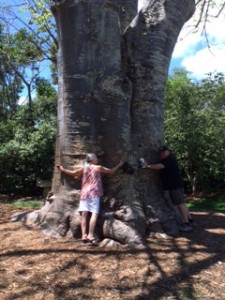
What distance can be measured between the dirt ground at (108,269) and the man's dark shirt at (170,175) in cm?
102

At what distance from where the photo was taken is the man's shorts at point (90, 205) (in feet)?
21.7

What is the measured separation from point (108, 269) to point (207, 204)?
824cm

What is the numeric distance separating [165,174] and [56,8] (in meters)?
3.44

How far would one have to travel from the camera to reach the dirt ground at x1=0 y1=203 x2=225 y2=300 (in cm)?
475

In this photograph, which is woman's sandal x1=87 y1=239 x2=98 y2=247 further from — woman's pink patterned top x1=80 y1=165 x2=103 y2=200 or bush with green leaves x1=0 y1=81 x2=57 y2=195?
bush with green leaves x1=0 y1=81 x2=57 y2=195

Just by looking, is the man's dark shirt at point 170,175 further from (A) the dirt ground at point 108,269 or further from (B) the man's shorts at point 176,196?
(A) the dirt ground at point 108,269

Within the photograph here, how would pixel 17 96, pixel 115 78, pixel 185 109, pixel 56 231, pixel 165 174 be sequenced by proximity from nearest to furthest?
pixel 56 231 < pixel 115 78 < pixel 165 174 < pixel 185 109 < pixel 17 96

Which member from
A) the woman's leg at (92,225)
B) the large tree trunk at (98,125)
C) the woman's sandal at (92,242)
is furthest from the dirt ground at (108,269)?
the large tree trunk at (98,125)

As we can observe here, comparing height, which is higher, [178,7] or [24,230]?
[178,7]

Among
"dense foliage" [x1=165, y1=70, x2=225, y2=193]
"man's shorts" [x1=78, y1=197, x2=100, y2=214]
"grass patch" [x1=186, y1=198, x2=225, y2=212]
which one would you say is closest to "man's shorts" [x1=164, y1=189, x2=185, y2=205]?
"man's shorts" [x1=78, y1=197, x2=100, y2=214]

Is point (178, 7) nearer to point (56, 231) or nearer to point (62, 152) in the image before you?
point (62, 152)

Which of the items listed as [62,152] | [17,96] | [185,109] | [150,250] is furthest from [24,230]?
[17,96]

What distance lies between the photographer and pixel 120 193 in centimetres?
700

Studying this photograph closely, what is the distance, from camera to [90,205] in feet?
21.8
